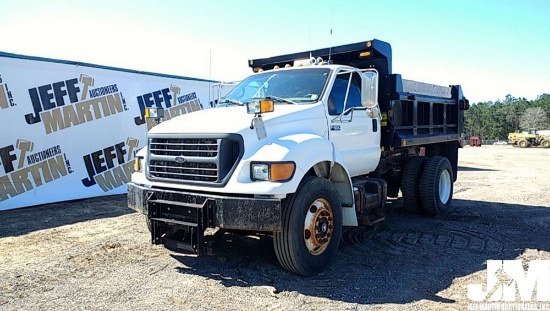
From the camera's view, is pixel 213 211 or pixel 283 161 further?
pixel 213 211

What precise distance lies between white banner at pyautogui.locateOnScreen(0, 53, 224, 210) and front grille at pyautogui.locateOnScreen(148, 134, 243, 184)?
5380mm

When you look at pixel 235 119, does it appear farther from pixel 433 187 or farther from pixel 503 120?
pixel 503 120

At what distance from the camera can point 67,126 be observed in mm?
9641

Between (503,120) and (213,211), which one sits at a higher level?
(503,120)

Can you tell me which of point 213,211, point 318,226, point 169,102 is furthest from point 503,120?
point 213,211

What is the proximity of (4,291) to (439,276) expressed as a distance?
14.7 feet

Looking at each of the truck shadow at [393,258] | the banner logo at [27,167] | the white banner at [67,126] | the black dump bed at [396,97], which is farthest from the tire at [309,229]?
the banner logo at [27,167]

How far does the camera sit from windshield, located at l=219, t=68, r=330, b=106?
5.44m

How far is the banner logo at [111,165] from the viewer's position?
1009cm

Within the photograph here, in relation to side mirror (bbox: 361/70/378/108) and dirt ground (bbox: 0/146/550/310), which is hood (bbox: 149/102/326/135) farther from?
dirt ground (bbox: 0/146/550/310)

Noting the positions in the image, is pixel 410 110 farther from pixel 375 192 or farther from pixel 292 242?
pixel 292 242

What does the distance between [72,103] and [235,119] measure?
658 cm

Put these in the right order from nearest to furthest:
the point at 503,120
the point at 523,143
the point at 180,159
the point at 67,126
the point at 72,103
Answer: the point at 180,159 < the point at 67,126 < the point at 72,103 < the point at 523,143 < the point at 503,120

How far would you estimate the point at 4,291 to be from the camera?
4.20 meters
